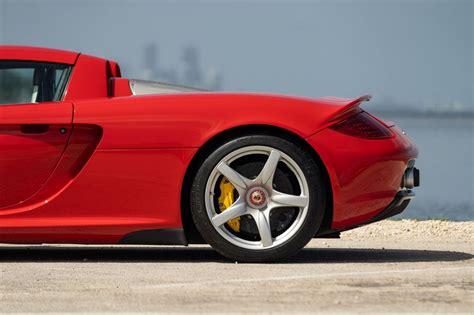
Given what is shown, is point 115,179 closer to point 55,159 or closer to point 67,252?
point 55,159

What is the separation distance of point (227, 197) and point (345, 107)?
895 mm

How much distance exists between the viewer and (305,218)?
8148 mm

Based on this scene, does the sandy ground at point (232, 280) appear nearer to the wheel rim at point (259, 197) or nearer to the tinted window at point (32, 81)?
the wheel rim at point (259, 197)

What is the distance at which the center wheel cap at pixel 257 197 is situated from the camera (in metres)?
8.16

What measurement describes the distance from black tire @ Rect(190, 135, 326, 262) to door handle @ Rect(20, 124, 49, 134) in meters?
0.96

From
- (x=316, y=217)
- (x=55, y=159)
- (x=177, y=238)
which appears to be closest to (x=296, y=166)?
(x=316, y=217)

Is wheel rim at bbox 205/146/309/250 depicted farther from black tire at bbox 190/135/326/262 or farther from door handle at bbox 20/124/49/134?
door handle at bbox 20/124/49/134

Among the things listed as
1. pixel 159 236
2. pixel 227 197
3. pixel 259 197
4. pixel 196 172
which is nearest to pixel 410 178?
pixel 259 197

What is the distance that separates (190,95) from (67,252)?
5.19ft

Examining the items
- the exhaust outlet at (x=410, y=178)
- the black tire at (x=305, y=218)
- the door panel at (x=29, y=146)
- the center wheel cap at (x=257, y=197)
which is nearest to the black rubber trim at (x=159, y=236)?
the black tire at (x=305, y=218)

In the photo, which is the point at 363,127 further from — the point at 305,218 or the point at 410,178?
the point at 305,218

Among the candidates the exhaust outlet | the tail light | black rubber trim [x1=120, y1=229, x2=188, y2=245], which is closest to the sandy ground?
black rubber trim [x1=120, y1=229, x2=188, y2=245]

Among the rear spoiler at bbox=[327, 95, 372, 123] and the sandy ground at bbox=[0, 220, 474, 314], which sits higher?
the rear spoiler at bbox=[327, 95, 372, 123]

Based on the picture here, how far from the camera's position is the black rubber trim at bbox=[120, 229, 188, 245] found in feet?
27.0
